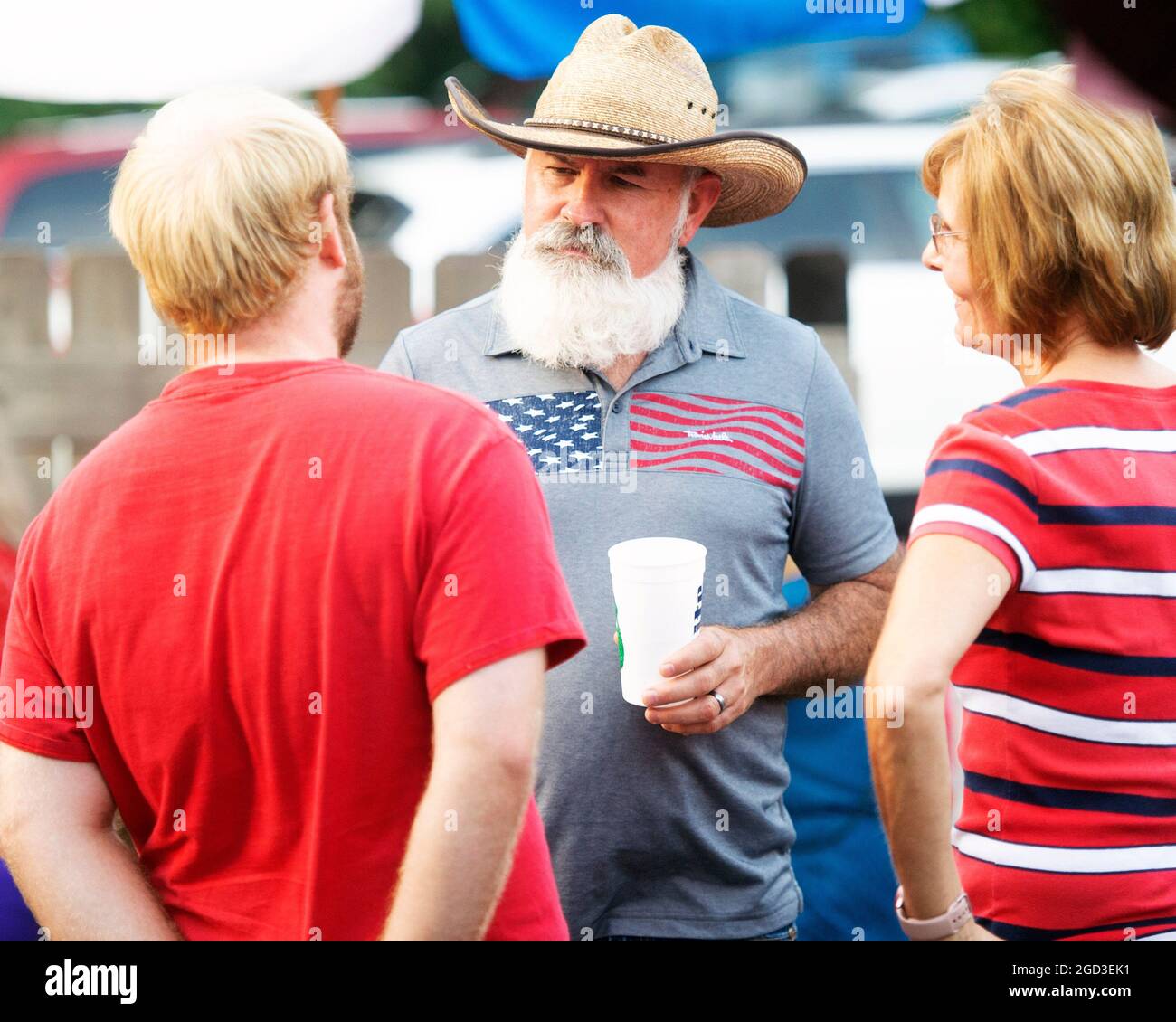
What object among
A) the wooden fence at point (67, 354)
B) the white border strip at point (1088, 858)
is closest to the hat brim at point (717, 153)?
the white border strip at point (1088, 858)

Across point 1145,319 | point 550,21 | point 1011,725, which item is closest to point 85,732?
point 1011,725

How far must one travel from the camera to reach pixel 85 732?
5.26ft

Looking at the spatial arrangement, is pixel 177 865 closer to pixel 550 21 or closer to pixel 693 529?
pixel 693 529

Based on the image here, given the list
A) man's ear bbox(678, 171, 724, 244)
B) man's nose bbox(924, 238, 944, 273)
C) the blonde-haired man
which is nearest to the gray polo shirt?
man's ear bbox(678, 171, 724, 244)

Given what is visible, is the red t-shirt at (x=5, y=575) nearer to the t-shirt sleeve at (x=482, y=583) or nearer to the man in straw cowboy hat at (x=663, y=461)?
the man in straw cowboy hat at (x=663, y=461)

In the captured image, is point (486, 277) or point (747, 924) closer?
point (747, 924)

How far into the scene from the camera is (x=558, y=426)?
2307 millimetres

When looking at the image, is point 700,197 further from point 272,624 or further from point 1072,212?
point 272,624

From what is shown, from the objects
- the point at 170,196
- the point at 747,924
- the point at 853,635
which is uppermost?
the point at 170,196

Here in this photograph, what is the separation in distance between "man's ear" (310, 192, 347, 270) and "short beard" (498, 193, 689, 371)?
0.68 metres

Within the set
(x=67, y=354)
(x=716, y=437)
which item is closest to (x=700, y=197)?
(x=716, y=437)

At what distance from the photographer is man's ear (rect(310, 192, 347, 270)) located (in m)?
1.63

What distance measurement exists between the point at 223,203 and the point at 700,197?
1.21 metres
